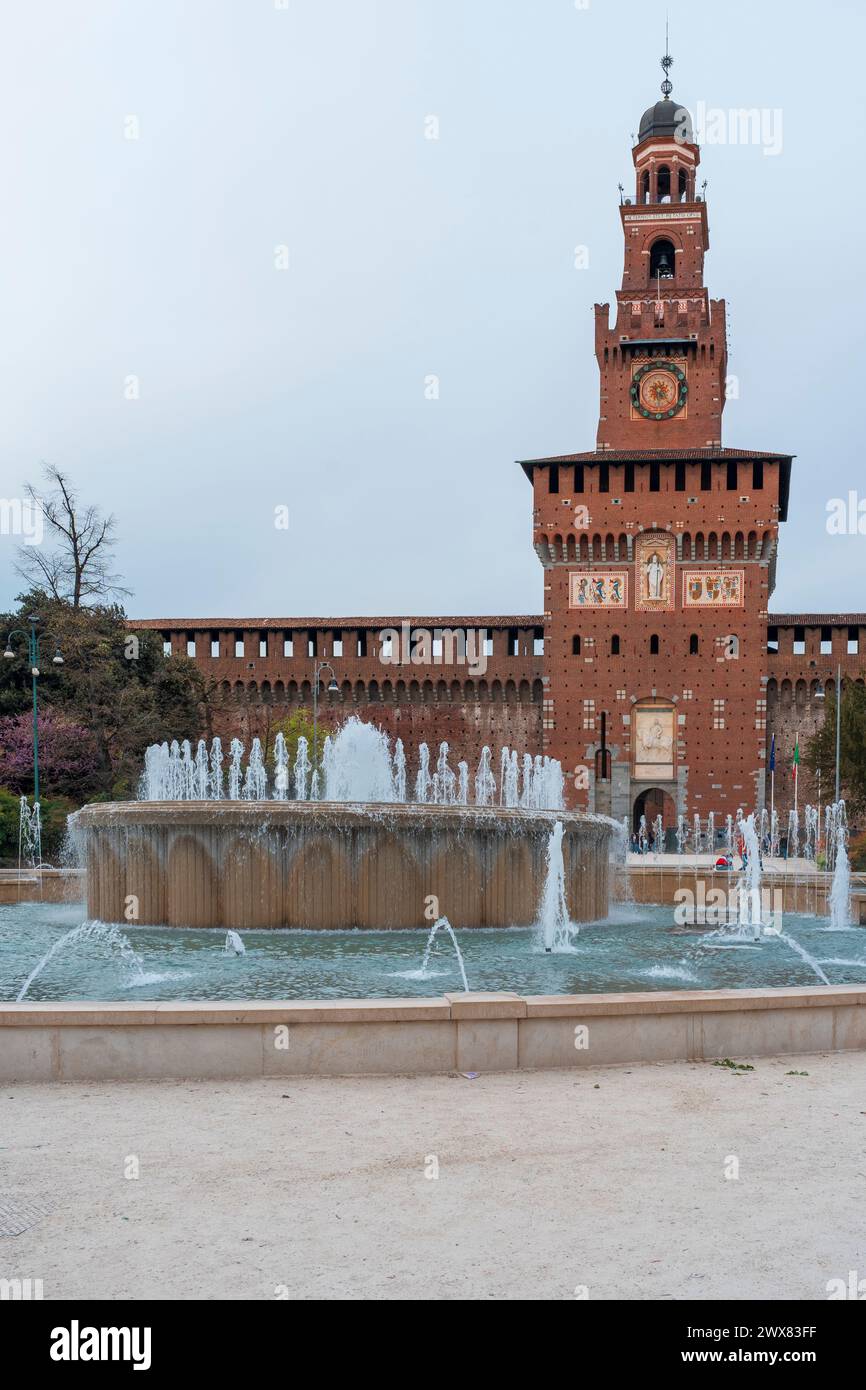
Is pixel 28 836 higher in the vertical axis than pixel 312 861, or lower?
lower

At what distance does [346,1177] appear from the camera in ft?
17.2

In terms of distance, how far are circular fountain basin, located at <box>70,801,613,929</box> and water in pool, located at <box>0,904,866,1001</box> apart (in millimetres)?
295

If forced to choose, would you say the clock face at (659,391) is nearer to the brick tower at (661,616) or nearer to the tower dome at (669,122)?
the brick tower at (661,616)

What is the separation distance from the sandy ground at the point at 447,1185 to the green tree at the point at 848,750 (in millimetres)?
32528

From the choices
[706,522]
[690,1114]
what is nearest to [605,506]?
[706,522]

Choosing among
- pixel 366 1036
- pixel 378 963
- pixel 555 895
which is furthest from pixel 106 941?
pixel 366 1036

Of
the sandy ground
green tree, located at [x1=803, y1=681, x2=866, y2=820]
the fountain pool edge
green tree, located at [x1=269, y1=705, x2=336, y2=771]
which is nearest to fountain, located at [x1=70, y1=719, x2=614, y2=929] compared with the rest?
the fountain pool edge

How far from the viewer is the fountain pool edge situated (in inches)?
270

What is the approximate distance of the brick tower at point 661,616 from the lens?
45.9 metres

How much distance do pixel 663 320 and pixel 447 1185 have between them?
4846 cm

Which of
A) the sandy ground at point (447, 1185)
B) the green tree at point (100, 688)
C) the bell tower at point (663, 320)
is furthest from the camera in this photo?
the bell tower at point (663, 320)

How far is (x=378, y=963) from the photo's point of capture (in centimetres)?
1224

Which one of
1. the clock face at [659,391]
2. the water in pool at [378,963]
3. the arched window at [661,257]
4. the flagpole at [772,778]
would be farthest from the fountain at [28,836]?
the arched window at [661,257]

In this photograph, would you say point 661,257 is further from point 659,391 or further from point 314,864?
point 314,864
